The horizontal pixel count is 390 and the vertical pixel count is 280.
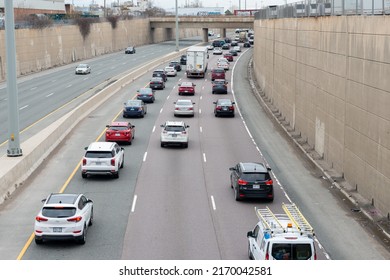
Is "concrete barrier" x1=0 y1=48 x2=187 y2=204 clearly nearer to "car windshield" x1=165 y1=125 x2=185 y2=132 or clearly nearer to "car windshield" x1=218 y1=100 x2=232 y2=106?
"car windshield" x1=165 y1=125 x2=185 y2=132

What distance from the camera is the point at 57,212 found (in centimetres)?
Answer: 2083

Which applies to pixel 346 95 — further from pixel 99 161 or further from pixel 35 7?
pixel 35 7

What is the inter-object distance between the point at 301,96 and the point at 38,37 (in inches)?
2430

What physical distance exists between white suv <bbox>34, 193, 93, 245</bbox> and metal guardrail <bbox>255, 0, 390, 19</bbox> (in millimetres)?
13151

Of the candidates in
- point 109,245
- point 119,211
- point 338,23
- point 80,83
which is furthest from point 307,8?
point 80,83

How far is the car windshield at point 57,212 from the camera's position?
68.1ft

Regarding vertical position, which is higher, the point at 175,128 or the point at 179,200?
the point at 175,128

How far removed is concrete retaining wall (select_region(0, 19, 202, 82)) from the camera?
8888 centimetres

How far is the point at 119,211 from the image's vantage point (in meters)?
25.6

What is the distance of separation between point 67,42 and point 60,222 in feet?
312

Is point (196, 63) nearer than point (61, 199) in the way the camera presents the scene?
No

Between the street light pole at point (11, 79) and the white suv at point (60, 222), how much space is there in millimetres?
10773

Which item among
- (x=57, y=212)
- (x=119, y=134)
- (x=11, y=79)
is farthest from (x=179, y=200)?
(x=119, y=134)

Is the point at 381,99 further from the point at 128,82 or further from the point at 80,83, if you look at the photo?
the point at 80,83
